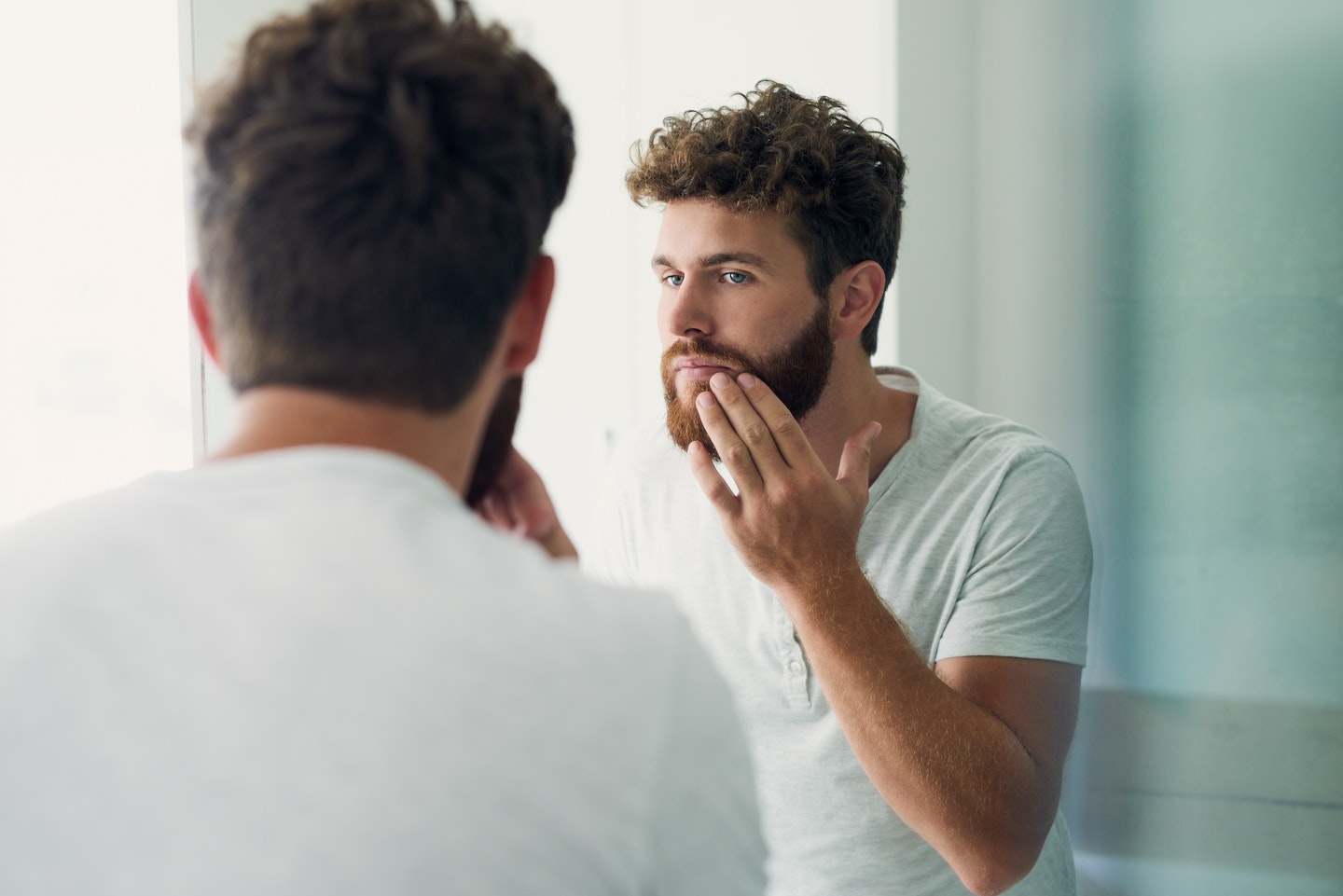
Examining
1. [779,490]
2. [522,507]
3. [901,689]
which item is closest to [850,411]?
[779,490]

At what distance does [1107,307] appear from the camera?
4.45 feet

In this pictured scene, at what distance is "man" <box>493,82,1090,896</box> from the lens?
3.16ft

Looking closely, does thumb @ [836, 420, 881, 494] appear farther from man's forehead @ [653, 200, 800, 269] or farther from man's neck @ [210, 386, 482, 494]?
man's neck @ [210, 386, 482, 494]

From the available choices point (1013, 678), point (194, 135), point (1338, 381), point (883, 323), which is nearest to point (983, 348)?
point (883, 323)

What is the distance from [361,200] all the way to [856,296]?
33.6 inches

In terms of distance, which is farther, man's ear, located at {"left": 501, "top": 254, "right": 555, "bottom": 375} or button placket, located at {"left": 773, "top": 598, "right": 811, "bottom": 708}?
button placket, located at {"left": 773, "top": 598, "right": 811, "bottom": 708}

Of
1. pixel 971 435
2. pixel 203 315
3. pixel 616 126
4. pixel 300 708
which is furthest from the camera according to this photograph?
pixel 616 126

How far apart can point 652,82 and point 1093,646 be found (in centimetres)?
102

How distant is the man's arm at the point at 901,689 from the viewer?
0.95m

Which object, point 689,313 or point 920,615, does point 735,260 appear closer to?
point 689,313

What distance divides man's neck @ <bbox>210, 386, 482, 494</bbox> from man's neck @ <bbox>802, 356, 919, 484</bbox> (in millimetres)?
777

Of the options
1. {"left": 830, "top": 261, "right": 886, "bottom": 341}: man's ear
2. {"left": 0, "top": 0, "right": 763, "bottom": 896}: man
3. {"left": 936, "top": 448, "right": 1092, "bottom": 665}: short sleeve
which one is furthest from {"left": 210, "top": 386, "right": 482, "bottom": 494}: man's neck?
{"left": 830, "top": 261, "right": 886, "bottom": 341}: man's ear

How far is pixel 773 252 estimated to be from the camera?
117cm

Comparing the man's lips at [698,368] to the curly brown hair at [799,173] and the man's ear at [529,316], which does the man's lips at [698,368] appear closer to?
the curly brown hair at [799,173]
